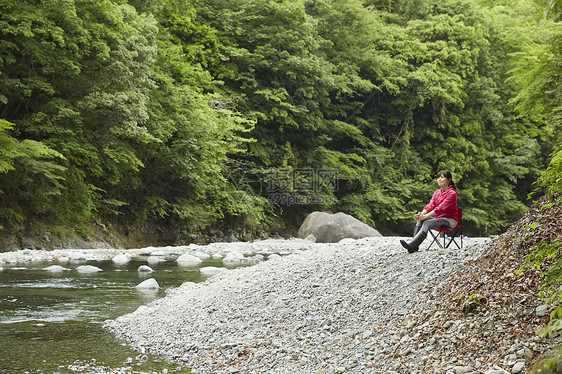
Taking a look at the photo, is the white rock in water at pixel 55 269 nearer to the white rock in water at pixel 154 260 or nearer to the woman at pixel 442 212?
the white rock in water at pixel 154 260

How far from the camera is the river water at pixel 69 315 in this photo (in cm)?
523

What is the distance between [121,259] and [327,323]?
9.70m

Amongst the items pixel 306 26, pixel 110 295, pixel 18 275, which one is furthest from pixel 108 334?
pixel 306 26

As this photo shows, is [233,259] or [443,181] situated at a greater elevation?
[443,181]

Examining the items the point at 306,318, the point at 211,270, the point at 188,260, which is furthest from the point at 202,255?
the point at 306,318

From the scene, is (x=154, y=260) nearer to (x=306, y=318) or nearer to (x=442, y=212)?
(x=442, y=212)

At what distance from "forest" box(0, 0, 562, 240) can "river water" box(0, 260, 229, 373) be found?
409cm

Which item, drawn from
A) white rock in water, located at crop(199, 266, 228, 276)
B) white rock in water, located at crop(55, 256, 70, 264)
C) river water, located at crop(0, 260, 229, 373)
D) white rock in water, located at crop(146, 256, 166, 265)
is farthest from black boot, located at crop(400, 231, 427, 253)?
white rock in water, located at crop(55, 256, 70, 264)

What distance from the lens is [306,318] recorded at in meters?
5.75

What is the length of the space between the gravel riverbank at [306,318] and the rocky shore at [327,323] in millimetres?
12

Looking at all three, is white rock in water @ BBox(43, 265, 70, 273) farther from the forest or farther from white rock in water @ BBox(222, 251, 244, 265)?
white rock in water @ BBox(222, 251, 244, 265)

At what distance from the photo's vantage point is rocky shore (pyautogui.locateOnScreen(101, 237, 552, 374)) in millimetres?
4207

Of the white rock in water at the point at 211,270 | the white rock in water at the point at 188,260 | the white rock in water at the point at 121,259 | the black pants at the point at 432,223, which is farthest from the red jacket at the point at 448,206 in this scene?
the white rock in water at the point at 121,259

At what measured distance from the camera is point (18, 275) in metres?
10.6
